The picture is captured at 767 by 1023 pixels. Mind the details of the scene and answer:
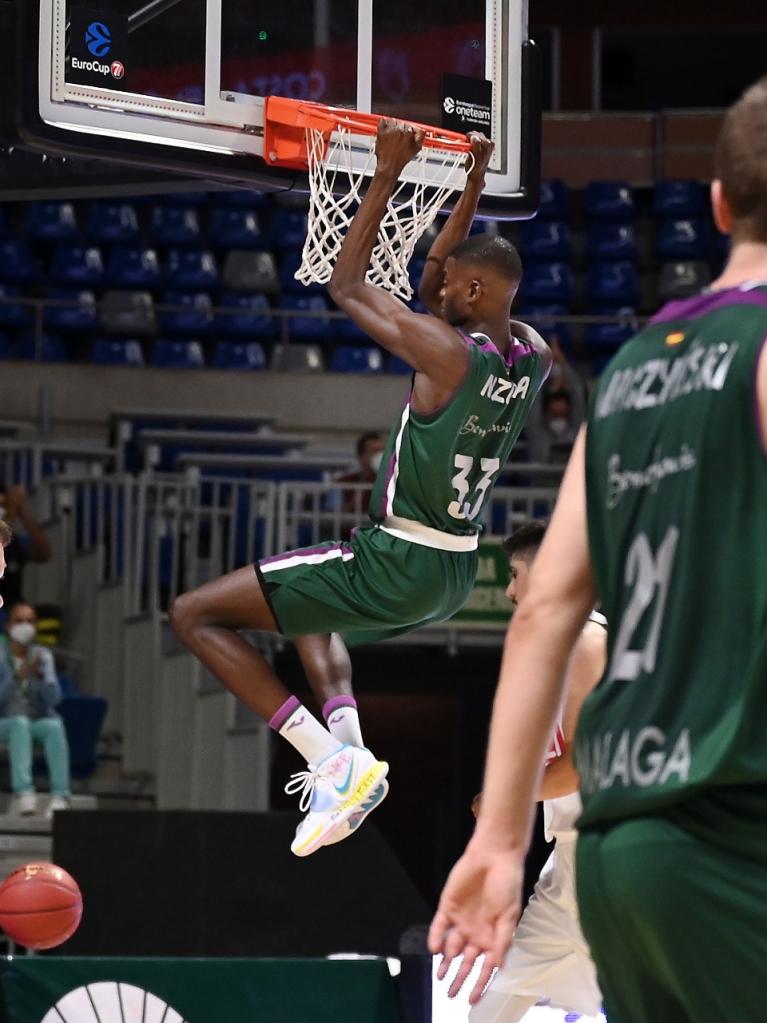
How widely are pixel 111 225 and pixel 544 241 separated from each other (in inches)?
161

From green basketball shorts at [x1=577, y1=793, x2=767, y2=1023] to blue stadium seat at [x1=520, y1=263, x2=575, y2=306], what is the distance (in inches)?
560

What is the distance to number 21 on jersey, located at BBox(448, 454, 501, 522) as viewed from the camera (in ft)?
17.9

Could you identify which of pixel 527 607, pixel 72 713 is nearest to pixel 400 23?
pixel 527 607

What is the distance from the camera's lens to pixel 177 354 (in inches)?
596

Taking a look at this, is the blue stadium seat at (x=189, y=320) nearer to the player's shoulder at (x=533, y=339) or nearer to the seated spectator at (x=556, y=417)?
the seated spectator at (x=556, y=417)

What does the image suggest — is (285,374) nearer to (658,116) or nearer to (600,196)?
(600,196)

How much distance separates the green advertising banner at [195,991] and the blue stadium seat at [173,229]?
10847mm

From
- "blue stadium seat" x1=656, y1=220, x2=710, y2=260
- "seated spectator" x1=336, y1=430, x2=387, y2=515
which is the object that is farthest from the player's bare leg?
"blue stadium seat" x1=656, y1=220, x2=710, y2=260

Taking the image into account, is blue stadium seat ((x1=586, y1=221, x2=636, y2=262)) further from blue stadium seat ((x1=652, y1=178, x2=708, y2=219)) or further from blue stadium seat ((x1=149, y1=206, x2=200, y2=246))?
blue stadium seat ((x1=149, y1=206, x2=200, y2=246))

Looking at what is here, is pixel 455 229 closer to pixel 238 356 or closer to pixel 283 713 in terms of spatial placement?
pixel 283 713

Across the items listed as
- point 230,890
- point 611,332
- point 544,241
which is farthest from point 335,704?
point 544,241

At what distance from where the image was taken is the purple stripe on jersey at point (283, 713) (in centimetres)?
550

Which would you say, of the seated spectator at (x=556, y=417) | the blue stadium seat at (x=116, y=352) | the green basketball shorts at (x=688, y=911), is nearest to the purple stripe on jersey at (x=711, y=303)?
the green basketball shorts at (x=688, y=911)

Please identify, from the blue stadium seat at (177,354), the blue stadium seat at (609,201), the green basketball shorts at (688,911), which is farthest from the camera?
the blue stadium seat at (609,201)
